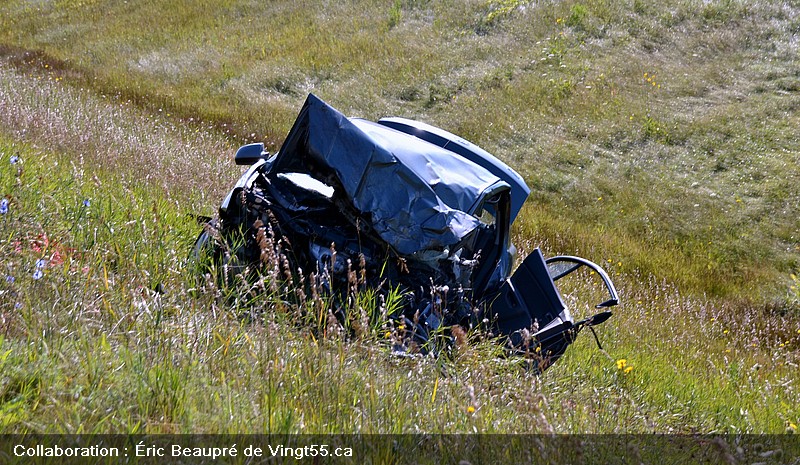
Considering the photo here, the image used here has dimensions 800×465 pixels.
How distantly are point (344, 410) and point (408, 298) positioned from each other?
4.92ft

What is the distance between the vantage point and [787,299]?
8961mm

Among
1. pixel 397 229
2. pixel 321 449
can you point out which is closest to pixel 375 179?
pixel 397 229

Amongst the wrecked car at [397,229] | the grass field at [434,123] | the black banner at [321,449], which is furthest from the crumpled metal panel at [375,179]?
the black banner at [321,449]

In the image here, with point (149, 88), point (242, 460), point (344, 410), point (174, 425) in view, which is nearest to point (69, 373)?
point (174, 425)

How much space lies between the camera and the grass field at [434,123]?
9.95ft

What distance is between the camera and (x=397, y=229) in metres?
4.34

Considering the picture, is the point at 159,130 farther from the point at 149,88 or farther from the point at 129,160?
the point at 149,88

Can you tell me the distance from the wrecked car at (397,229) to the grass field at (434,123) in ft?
Answer: 1.37

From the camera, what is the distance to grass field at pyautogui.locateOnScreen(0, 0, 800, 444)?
3033 millimetres

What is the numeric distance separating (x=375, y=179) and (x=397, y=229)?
1.15ft

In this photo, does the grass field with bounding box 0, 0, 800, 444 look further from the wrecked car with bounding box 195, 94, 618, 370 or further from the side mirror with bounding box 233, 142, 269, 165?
the side mirror with bounding box 233, 142, 269, 165

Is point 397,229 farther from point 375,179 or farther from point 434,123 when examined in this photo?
point 434,123

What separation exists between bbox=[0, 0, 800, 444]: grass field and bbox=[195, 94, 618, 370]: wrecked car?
1.37ft

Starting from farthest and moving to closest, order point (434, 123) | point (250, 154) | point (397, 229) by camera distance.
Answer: point (434, 123), point (250, 154), point (397, 229)
